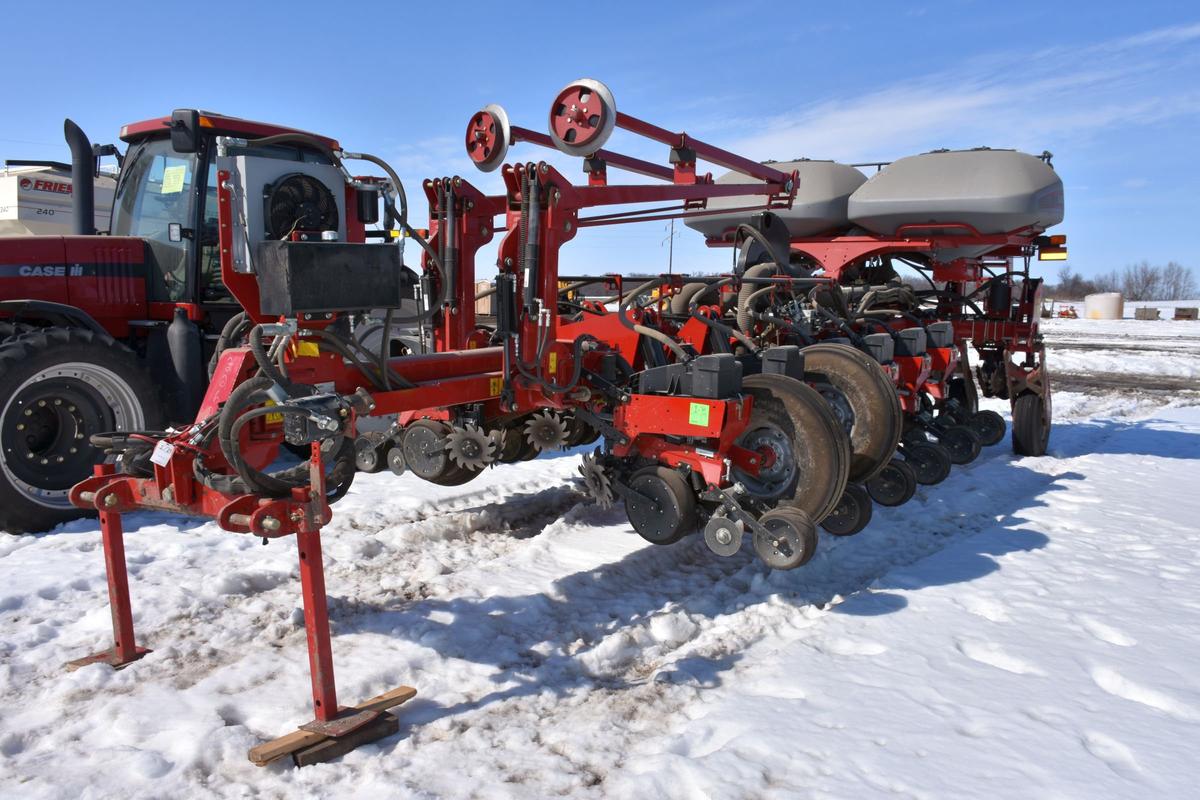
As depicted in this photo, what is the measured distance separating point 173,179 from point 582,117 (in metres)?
3.12

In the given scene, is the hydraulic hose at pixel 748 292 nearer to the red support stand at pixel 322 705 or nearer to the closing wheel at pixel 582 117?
the closing wheel at pixel 582 117

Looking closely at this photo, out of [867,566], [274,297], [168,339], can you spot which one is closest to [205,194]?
[168,339]

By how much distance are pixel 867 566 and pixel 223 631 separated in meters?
3.20

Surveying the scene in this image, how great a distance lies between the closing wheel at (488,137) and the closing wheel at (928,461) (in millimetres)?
3720

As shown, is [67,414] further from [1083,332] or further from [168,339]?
[1083,332]

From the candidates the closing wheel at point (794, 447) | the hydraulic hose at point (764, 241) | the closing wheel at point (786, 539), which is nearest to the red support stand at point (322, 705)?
the closing wheel at point (786, 539)

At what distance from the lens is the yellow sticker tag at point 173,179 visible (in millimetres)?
5766

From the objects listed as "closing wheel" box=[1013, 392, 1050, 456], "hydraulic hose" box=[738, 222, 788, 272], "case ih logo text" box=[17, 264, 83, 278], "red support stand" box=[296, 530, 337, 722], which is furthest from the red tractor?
"closing wheel" box=[1013, 392, 1050, 456]

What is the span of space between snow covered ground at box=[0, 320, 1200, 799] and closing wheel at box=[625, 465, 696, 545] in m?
0.29

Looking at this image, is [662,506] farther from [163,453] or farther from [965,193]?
[965,193]

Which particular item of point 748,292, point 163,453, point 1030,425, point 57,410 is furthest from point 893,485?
point 57,410

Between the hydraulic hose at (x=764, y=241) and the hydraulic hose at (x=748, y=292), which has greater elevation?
the hydraulic hose at (x=764, y=241)

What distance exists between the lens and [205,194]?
18.7ft

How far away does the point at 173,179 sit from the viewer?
5.80 meters
